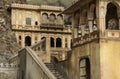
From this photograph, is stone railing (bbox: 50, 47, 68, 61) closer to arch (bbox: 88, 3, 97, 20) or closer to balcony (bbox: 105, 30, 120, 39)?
arch (bbox: 88, 3, 97, 20)

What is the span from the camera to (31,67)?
23781mm

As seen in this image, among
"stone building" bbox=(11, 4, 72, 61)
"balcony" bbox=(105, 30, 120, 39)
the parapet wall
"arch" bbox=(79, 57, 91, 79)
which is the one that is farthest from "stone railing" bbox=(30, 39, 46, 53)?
"stone building" bbox=(11, 4, 72, 61)

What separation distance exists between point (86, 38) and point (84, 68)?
212cm

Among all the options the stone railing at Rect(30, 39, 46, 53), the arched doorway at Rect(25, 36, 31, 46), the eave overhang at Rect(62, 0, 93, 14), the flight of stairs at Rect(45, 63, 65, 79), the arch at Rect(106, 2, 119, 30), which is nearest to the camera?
the eave overhang at Rect(62, 0, 93, 14)

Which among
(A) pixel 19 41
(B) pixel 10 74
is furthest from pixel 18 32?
(B) pixel 10 74

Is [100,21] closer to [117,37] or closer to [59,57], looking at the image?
[117,37]

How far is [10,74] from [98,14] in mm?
9657

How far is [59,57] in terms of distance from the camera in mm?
57031

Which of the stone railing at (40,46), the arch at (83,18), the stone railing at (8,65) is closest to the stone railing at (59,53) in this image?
the stone railing at (8,65)

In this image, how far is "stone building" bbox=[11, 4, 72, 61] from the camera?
190ft

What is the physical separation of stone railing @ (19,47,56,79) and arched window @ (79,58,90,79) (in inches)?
117

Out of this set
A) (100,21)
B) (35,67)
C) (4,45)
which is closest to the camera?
(100,21)

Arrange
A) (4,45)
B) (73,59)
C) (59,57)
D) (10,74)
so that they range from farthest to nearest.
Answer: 1. (59,57)
2. (4,45)
3. (10,74)
4. (73,59)

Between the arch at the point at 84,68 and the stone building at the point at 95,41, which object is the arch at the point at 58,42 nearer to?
the stone building at the point at 95,41
